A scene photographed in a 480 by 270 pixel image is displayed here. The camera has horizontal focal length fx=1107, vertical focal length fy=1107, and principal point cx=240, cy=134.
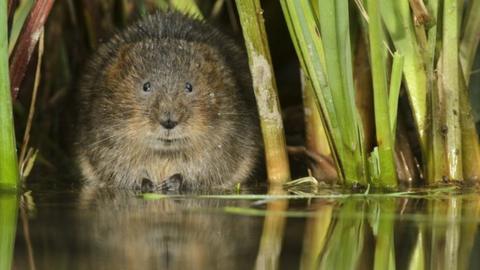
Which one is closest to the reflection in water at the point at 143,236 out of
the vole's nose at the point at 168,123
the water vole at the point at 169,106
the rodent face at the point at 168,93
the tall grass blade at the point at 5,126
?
the tall grass blade at the point at 5,126

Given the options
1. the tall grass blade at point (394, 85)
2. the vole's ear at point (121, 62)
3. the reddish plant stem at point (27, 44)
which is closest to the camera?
the tall grass blade at point (394, 85)

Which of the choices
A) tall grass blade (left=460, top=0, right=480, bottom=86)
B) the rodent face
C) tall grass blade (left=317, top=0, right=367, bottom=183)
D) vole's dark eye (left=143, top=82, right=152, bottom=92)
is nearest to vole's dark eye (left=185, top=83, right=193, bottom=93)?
the rodent face

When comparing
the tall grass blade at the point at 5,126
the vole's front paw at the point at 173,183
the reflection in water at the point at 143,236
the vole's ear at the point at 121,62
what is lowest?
the reflection in water at the point at 143,236

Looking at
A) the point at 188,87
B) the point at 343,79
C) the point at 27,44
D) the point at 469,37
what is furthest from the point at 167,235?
the point at 469,37

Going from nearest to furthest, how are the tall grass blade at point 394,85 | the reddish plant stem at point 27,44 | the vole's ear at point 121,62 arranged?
1. the tall grass blade at point 394,85
2. the reddish plant stem at point 27,44
3. the vole's ear at point 121,62

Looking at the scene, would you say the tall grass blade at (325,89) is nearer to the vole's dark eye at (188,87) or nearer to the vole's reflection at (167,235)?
the vole's reflection at (167,235)

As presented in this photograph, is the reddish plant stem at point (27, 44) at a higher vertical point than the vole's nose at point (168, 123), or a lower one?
higher

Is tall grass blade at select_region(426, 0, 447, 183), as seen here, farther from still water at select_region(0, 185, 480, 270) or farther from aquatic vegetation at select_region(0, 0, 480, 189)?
still water at select_region(0, 185, 480, 270)
